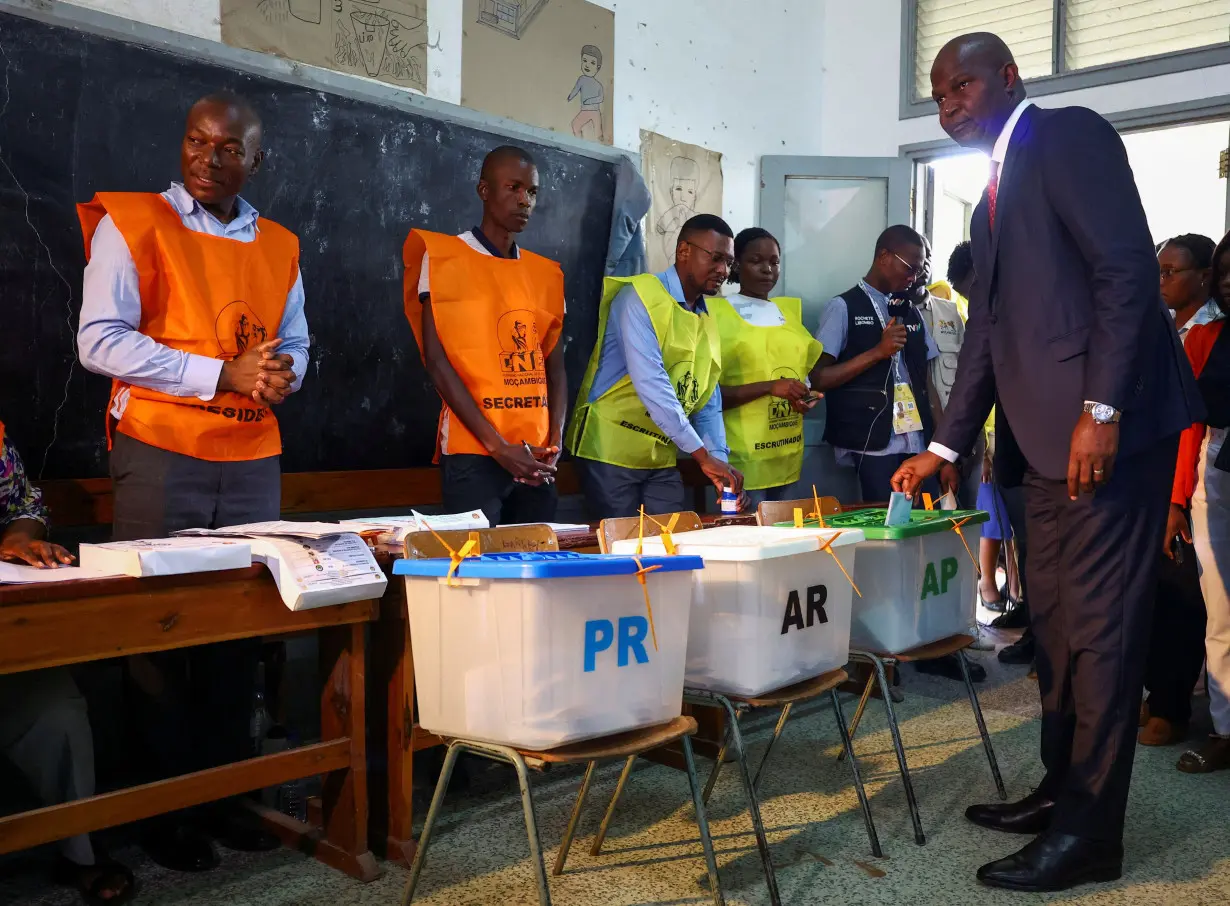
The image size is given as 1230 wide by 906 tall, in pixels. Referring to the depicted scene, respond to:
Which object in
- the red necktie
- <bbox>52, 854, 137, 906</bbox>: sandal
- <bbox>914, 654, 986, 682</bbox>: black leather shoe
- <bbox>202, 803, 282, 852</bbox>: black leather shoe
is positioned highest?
the red necktie

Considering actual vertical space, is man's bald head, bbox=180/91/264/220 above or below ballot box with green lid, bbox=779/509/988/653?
above

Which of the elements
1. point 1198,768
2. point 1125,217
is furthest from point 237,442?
point 1198,768

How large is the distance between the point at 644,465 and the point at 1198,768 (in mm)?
1861

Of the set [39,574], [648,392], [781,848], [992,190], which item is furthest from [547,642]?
[648,392]

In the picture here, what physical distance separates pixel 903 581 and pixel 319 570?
139cm

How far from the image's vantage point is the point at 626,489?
3461mm

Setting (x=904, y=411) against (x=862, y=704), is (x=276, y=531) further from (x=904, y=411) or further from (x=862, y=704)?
(x=904, y=411)

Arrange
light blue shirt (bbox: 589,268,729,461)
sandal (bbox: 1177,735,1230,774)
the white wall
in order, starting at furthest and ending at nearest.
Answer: the white wall, light blue shirt (bbox: 589,268,729,461), sandal (bbox: 1177,735,1230,774)

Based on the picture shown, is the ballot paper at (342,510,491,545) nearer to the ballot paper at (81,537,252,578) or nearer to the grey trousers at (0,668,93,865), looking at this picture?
the ballot paper at (81,537,252,578)

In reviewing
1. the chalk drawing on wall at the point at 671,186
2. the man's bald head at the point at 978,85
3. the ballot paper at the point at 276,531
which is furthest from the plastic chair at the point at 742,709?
the chalk drawing on wall at the point at 671,186

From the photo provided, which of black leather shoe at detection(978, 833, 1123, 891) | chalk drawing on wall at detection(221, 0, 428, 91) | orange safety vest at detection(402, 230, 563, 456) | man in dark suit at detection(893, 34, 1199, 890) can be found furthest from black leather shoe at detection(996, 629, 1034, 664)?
chalk drawing on wall at detection(221, 0, 428, 91)

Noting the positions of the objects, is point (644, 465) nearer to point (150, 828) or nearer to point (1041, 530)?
point (1041, 530)

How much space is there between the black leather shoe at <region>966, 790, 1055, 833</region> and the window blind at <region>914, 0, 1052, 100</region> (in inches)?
170

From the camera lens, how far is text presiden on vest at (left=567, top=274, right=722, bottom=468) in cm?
345
